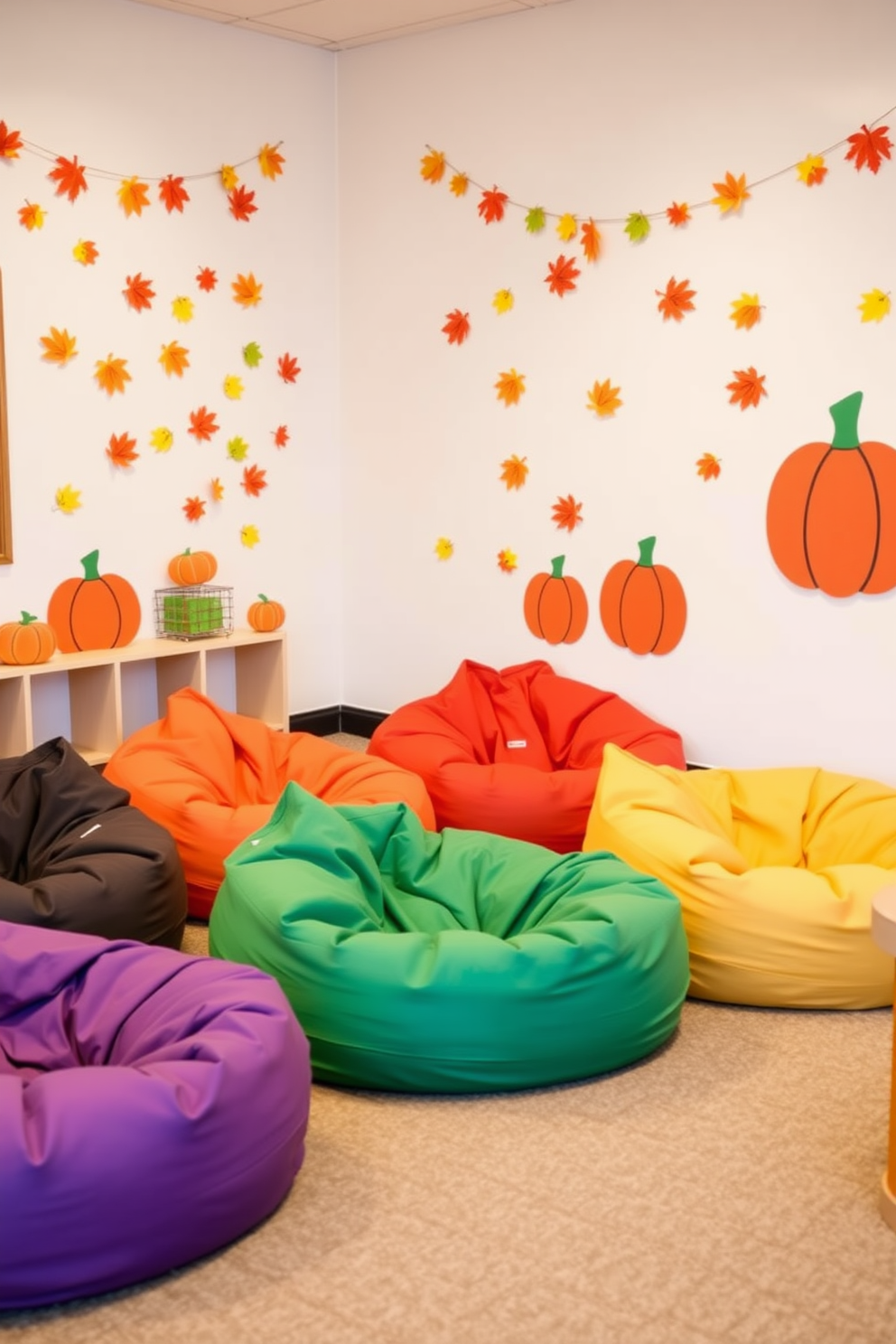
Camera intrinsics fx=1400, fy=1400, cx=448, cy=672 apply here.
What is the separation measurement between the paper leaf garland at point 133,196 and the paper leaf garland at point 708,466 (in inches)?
90.5

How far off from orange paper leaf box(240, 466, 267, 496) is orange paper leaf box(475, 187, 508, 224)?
4.52 ft

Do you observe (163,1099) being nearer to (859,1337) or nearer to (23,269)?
(859,1337)

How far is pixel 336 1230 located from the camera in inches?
102

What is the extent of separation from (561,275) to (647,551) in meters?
1.10

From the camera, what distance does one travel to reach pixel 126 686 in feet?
18.1

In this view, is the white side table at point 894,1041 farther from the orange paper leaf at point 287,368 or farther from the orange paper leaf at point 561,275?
the orange paper leaf at point 287,368

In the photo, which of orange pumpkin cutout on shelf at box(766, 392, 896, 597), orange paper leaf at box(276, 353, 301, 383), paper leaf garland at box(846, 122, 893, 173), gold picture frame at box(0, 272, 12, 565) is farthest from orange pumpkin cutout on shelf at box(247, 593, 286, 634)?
paper leaf garland at box(846, 122, 893, 173)

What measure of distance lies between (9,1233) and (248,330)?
420 centimetres

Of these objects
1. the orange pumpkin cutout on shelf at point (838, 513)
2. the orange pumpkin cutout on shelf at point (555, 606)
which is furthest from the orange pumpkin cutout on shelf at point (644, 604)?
the orange pumpkin cutout on shelf at point (838, 513)

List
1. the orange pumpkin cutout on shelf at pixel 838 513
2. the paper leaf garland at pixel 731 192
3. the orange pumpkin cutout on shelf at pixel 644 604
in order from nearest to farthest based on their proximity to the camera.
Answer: the orange pumpkin cutout on shelf at pixel 838 513 < the paper leaf garland at pixel 731 192 < the orange pumpkin cutout on shelf at pixel 644 604

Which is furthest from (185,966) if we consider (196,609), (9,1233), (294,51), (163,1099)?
(294,51)

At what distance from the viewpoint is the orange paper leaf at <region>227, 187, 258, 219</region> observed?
561 cm

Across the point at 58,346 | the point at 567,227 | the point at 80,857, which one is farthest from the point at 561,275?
the point at 80,857

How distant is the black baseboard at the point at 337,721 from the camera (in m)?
6.19
